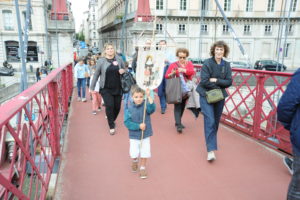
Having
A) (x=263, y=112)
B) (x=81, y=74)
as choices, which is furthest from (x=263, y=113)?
(x=81, y=74)

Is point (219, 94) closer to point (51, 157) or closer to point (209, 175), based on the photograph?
point (209, 175)

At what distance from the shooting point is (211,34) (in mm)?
33062

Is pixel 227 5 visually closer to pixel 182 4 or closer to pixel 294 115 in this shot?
pixel 182 4

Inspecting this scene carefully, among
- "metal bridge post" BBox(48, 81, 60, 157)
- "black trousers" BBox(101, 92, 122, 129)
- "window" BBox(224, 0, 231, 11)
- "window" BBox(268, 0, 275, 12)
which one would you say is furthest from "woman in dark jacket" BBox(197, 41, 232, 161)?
"window" BBox(268, 0, 275, 12)

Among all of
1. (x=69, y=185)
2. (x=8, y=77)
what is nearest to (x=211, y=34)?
(x=8, y=77)

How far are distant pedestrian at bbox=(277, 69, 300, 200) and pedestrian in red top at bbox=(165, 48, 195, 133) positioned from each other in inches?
97.9

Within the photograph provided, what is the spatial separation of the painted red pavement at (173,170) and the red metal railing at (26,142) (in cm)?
44

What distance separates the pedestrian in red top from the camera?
4.51 m

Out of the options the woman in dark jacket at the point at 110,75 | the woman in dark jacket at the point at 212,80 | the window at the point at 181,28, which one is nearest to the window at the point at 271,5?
the window at the point at 181,28

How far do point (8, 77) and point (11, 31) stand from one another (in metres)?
8.18

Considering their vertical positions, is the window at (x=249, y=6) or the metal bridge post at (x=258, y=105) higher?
the window at (x=249, y=6)

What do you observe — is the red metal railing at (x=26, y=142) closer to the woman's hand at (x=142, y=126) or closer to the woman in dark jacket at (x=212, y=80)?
the woman's hand at (x=142, y=126)

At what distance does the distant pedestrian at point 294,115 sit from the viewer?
206 centimetres

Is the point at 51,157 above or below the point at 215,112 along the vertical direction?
below
